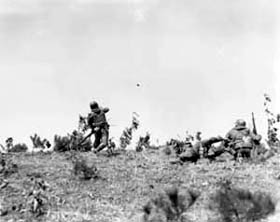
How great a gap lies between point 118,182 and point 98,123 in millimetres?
4012

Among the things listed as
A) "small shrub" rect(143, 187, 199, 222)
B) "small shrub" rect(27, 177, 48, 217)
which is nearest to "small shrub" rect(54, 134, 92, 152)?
"small shrub" rect(27, 177, 48, 217)

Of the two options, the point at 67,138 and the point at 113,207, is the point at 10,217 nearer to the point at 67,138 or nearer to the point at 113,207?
the point at 113,207

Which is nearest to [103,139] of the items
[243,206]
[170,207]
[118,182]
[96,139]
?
[96,139]

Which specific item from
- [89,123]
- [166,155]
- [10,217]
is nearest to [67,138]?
[89,123]

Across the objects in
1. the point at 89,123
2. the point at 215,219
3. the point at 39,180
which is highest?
the point at 89,123

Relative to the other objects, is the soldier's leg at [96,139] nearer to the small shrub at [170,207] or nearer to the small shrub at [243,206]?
the small shrub at [170,207]

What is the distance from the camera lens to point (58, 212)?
18.9m

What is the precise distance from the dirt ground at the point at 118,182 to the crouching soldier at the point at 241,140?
40 centimetres

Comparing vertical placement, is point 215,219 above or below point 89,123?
below

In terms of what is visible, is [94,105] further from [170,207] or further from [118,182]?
[170,207]

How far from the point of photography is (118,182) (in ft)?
68.9

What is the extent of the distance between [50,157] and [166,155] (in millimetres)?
3374

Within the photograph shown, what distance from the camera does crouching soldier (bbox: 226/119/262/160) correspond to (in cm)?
2331

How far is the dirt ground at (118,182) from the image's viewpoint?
18844 mm
